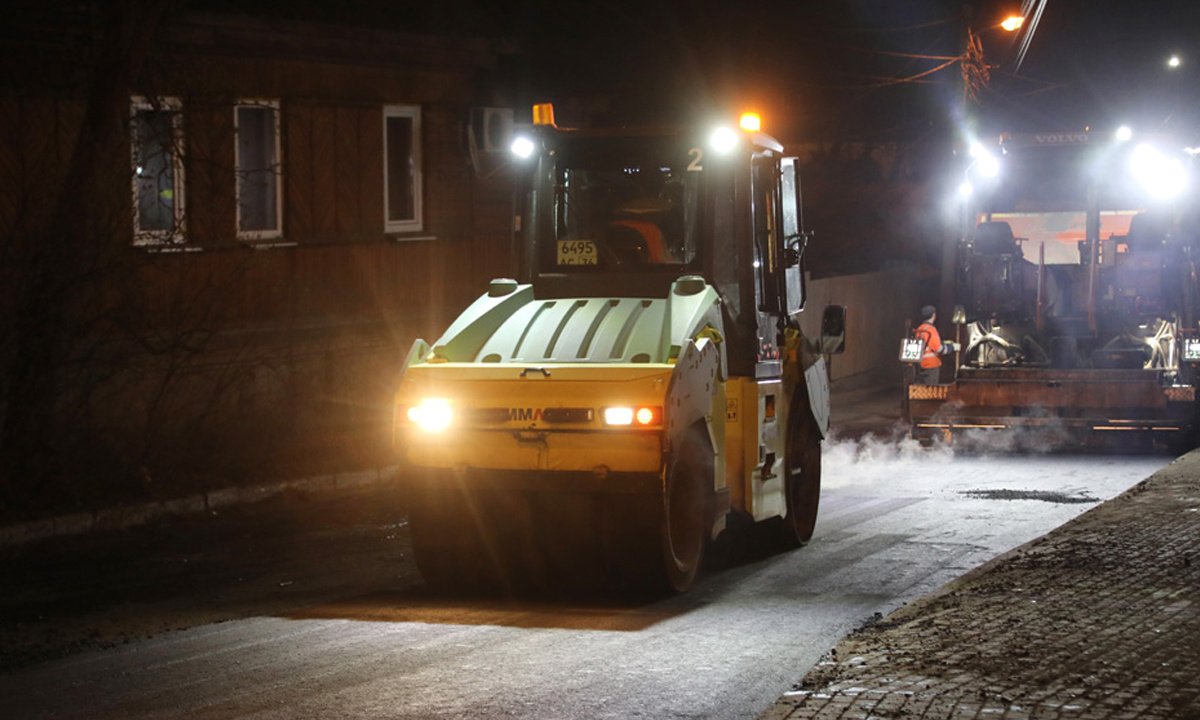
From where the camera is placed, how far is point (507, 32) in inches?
895

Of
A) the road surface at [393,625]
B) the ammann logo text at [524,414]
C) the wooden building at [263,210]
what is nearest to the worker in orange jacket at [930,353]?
the road surface at [393,625]

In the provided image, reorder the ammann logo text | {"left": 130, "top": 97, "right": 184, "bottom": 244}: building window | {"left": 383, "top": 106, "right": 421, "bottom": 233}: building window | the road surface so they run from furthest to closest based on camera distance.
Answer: {"left": 383, "top": 106, "right": 421, "bottom": 233}: building window
{"left": 130, "top": 97, "right": 184, "bottom": 244}: building window
the ammann logo text
the road surface

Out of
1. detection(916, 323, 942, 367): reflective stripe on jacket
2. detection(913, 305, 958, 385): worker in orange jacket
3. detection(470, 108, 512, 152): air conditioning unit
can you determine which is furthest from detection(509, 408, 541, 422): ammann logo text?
detection(470, 108, 512, 152): air conditioning unit

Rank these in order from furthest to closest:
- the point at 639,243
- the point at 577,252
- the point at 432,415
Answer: the point at 577,252, the point at 639,243, the point at 432,415

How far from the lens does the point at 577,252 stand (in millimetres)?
10508

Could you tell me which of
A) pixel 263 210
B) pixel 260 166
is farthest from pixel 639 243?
pixel 260 166

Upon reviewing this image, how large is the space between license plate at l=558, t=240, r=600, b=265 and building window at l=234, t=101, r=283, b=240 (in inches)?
345

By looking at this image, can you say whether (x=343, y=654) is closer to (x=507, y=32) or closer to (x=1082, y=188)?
(x=1082, y=188)

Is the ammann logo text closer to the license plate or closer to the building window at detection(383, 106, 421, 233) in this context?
the license plate

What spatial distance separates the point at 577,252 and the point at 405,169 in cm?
1126

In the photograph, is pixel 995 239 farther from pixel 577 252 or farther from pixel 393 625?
pixel 393 625

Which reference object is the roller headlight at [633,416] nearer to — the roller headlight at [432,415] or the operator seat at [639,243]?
the roller headlight at [432,415]

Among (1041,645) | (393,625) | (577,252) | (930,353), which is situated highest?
(577,252)

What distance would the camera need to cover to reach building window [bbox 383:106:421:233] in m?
21.1
